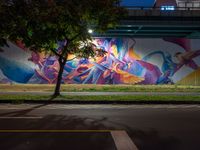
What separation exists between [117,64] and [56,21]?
1679cm

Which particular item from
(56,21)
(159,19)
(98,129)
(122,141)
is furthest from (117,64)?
(122,141)

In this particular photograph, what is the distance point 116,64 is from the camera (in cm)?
3569

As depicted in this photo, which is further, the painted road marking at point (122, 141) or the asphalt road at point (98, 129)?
the asphalt road at point (98, 129)

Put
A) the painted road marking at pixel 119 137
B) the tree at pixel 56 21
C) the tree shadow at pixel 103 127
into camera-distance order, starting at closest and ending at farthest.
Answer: the painted road marking at pixel 119 137
the tree shadow at pixel 103 127
the tree at pixel 56 21

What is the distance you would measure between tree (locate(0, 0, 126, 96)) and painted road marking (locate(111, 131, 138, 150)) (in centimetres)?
600

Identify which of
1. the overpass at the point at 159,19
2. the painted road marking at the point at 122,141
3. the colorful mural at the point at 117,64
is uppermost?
the overpass at the point at 159,19

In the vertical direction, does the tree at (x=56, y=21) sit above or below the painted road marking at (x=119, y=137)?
above

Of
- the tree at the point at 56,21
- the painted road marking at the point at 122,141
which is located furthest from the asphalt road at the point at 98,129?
the tree at the point at 56,21

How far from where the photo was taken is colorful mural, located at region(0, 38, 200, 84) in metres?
35.5

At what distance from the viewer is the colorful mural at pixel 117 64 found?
35.5 meters

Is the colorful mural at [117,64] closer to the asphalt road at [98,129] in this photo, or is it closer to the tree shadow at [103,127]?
the asphalt road at [98,129]

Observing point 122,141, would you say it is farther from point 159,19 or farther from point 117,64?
point 159,19

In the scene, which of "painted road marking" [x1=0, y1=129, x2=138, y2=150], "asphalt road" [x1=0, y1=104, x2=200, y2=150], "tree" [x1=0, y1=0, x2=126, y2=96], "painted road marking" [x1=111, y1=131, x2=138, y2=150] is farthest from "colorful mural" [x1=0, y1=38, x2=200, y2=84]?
"painted road marking" [x1=111, y1=131, x2=138, y2=150]

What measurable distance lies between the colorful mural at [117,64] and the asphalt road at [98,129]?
65.0 ft
